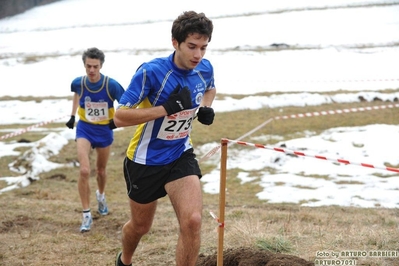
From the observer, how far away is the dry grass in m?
5.84

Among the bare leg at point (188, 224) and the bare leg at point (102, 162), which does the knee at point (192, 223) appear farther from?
the bare leg at point (102, 162)

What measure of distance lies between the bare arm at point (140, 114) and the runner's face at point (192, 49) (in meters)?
0.44

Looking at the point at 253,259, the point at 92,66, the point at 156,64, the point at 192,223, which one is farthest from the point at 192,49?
the point at 92,66

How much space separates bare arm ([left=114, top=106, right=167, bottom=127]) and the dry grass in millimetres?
1931

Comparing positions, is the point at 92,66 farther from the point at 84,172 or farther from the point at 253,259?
the point at 253,259

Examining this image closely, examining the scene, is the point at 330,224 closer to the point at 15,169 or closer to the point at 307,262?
the point at 307,262

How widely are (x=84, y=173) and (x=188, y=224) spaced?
3.77m

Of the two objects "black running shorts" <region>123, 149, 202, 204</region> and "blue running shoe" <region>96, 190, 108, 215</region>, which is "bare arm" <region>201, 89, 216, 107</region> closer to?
"black running shorts" <region>123, 149, 202, 204</region>

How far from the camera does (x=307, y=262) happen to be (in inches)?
193

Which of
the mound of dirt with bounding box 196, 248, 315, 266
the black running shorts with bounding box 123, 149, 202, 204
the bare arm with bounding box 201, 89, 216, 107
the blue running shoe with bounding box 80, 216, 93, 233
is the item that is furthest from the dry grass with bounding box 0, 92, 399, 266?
→ the bare arm with bounding box 201, 89, 216, 107

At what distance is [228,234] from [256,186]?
5330mm

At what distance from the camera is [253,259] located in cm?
500

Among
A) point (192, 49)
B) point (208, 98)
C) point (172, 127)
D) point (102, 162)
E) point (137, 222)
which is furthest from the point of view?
point (102, 162)

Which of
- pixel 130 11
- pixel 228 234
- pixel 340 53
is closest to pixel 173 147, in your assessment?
pixel 228 234
